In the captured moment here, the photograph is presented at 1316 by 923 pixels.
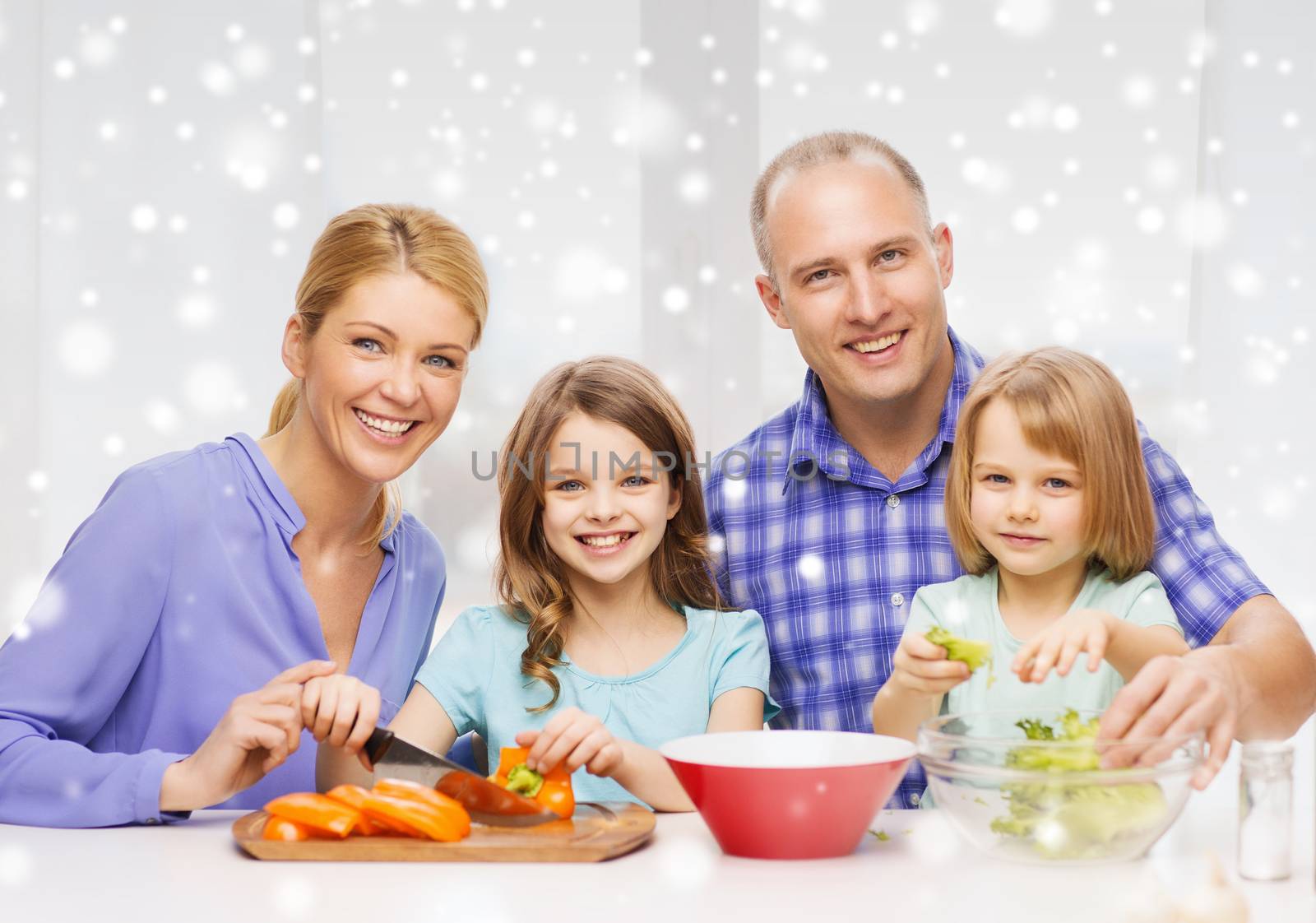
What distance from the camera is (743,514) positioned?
1789 mm

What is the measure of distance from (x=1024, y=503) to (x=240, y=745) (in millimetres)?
857

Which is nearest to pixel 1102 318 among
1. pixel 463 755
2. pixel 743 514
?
pixel 743 514

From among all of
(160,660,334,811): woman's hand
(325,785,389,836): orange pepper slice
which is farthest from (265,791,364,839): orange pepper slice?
(160,660,334,811): woman's hand

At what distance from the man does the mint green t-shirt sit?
12cm

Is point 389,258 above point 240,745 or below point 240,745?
above

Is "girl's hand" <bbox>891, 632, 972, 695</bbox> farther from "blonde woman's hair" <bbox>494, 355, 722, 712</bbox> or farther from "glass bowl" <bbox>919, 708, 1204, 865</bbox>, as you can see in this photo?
"blonde woman's hair" <bbox>494, 355, 722, 712</bbox>

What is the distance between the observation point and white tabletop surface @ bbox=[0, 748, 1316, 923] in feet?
3.00

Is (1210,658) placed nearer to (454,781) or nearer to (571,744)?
(571,744)

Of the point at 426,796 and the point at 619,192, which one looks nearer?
the point at 426,796

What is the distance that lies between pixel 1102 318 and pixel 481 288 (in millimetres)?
1402

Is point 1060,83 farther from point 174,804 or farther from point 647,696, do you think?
point 174,804

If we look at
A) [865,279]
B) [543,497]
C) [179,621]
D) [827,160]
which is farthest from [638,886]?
[827,160]

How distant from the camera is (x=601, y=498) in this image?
1.53m

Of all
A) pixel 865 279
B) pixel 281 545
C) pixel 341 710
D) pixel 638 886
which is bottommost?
pixel 638 886
